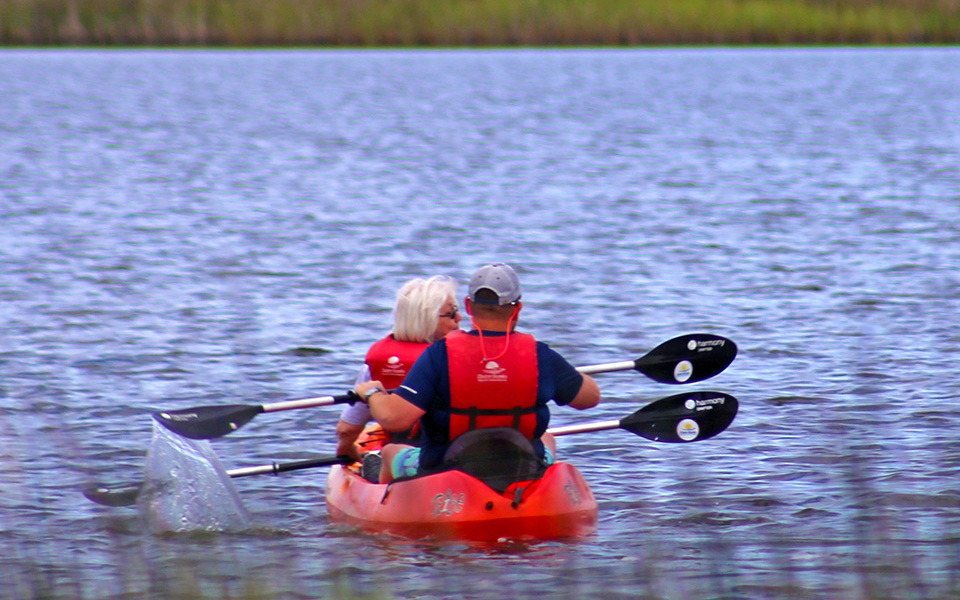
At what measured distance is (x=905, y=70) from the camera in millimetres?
59125

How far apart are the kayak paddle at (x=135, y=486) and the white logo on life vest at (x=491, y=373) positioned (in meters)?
1.50

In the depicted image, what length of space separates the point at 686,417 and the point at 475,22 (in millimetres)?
52495

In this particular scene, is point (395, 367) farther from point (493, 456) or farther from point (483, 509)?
point (483, 509)

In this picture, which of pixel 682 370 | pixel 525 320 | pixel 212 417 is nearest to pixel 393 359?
A: pixel 212 417

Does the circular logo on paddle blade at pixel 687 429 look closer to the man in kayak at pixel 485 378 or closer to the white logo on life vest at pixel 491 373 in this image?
the man in kayak at pixel 485 378

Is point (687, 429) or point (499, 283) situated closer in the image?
point (499, 283)

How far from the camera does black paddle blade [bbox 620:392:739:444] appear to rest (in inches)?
341

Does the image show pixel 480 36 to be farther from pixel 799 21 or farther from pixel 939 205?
pixel 939 205

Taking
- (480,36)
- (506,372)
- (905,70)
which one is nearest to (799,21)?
(905,70)

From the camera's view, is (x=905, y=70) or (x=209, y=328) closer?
(x=209, y=328)

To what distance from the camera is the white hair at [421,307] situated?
308 inches

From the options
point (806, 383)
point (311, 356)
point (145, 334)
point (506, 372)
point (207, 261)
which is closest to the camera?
point (506, 372)

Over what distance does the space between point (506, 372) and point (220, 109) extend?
40988mm

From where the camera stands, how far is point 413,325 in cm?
788
